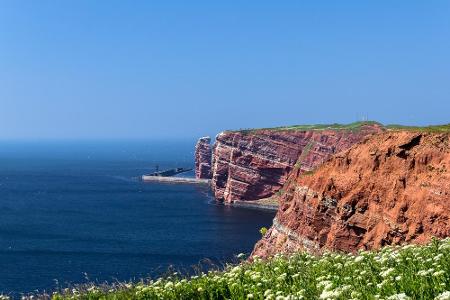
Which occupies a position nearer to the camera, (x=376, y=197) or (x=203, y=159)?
(x=376, y=197)

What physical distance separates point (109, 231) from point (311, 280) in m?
73.1

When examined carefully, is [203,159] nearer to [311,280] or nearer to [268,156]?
[268,156]

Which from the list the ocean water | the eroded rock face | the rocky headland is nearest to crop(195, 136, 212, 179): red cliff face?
the ocean water

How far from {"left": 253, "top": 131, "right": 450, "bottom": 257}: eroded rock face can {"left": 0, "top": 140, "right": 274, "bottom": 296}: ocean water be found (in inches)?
517

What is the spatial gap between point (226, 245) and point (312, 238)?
25995 millimetres

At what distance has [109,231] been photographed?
8238 centimetres

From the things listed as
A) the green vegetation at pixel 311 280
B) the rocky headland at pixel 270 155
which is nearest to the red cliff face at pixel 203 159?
the rocky headland at pixel 270 155

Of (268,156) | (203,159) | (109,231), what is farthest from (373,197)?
(203,159)

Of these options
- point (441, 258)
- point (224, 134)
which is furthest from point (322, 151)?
point (441, 258)

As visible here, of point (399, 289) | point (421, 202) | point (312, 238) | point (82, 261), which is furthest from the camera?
point (82, 261)

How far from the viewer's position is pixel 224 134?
421ft

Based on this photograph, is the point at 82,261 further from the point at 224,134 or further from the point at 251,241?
the point at 224,134

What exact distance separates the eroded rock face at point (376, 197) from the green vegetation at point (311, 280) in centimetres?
1849

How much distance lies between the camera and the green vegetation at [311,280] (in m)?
10.1
